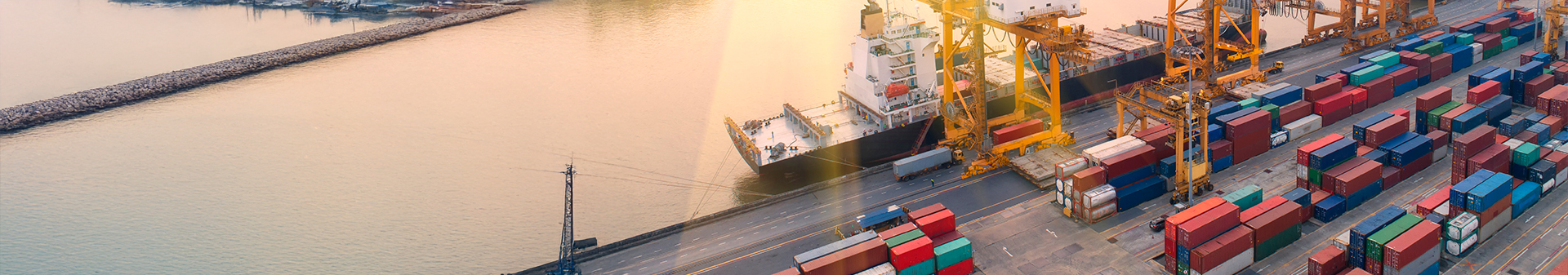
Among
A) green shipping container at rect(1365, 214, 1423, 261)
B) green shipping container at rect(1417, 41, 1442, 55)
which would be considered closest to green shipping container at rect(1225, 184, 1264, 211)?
green shipping container at rect(1365, 214, 1423, 261)

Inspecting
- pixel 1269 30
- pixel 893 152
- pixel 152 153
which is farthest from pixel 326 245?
pixel 1269 30

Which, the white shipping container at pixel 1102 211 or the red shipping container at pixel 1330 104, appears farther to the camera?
the red shipping container at pixel 1330 104

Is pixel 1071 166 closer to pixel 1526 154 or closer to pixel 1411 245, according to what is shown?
pixel 1411 245

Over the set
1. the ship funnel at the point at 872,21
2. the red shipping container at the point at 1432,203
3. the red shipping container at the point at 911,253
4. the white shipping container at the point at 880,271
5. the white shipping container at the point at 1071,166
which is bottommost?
the white shipping container at the point at 880,271

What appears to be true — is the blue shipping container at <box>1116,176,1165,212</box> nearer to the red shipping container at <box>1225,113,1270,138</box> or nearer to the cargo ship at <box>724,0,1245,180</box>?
the red shipping container at <box>1225,113,1270,138</box>

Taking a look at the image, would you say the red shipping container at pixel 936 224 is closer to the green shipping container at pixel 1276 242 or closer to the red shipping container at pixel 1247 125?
the green shipping container at pixel 1276 242

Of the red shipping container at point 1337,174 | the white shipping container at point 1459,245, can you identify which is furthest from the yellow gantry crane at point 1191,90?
the white shipping container at point 1459,245

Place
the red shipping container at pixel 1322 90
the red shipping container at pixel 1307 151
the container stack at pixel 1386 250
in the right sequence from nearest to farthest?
the container stack at pixel 1386 250 → the red shipping container at pixel 1307 151 → the red shipping container at pixel 1322 90

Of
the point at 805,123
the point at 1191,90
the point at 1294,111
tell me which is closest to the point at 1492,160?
the point at 1294,111
